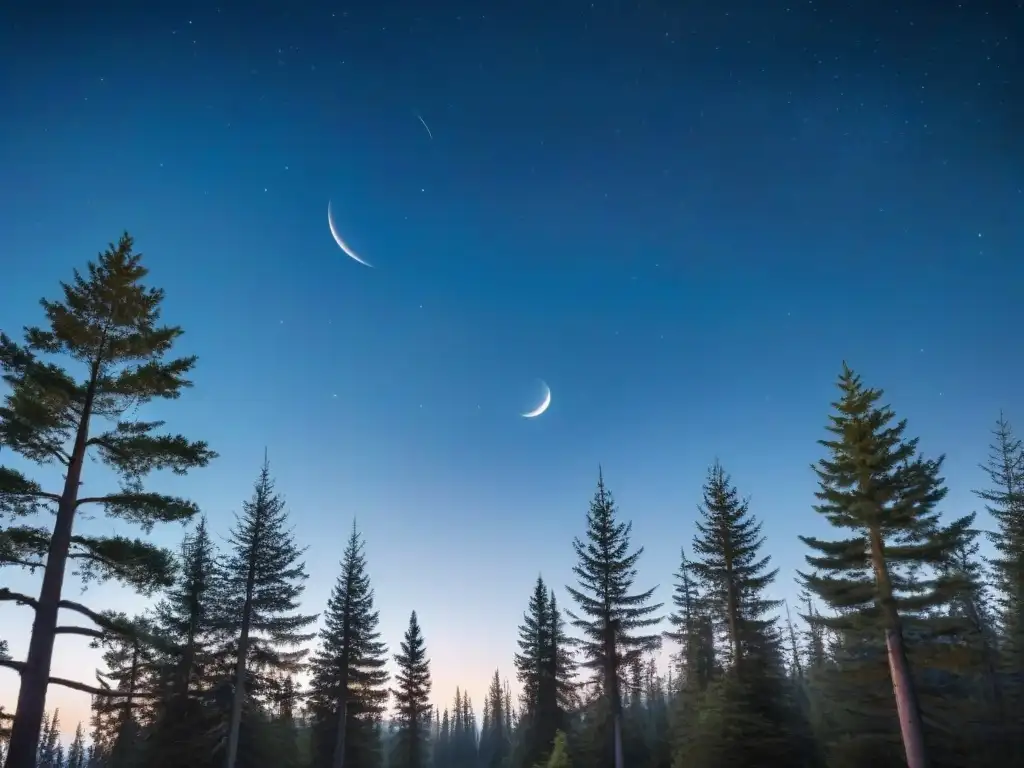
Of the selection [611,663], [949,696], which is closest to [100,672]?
[611,663]

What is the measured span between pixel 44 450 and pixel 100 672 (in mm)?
39862

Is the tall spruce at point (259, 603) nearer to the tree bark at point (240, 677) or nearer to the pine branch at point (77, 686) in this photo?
Result: the tree bark at point (240, 677)

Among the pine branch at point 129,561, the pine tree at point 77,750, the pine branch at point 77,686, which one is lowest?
the pine tree at point 77,750

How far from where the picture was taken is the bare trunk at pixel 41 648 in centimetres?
1070

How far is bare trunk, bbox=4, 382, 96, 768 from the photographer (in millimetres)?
10695

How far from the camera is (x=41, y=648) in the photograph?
11.1 metres

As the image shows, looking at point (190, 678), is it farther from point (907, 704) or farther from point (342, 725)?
point (907, 704)

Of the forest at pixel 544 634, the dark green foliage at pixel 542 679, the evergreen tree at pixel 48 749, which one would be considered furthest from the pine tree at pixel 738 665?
the evergreen tree at pixel 48 749

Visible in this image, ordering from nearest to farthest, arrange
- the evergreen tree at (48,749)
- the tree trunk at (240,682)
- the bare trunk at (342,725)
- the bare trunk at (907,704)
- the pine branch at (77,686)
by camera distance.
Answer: the pine branch at (77,686) → the bare trunk at (907,704) → the tree trunk at (240,682) → the bare trunk at (342,725) → the evergreen tree at (48,749)

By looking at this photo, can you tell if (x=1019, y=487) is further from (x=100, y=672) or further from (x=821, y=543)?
(x=100, y=672)

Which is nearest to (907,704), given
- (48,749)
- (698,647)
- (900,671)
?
(900,671)

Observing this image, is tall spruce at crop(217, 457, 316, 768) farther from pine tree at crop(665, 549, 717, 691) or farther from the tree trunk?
pine tree at crop(665, 549, 717, 691)

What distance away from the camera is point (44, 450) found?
40.0 ft

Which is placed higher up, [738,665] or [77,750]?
[738,665]
